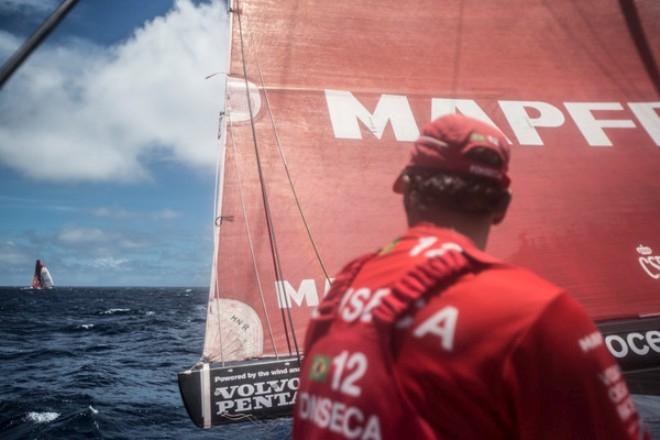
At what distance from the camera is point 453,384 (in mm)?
657

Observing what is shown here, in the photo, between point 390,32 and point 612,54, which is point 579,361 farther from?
point 612,54

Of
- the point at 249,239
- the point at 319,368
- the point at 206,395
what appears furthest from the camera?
the point at 249,239

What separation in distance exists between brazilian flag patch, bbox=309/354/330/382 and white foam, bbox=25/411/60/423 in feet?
24.2

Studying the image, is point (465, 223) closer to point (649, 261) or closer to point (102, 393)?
point (649, 261)

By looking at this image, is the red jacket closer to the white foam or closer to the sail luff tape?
the sail luff tape

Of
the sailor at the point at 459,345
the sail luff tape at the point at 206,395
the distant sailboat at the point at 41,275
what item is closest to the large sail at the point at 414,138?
the sail luff tape at the point at 206,395

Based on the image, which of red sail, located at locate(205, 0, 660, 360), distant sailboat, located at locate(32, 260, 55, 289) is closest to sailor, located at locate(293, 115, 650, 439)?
red sail, located at locate(205, 0, 660, 360)

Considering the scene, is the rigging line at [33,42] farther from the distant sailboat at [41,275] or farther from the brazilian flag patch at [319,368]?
the distant sailboat at [41,275]

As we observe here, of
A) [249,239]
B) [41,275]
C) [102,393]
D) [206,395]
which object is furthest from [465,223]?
[41,275]

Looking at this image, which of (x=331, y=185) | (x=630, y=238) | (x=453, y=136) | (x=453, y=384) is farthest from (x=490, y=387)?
(x=630, y=238)

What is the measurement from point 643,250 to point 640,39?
2.19 meters

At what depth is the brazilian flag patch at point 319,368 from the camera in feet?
2.64

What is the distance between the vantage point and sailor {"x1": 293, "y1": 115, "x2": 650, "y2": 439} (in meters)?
0.65

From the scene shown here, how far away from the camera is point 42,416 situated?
683 centimetres
